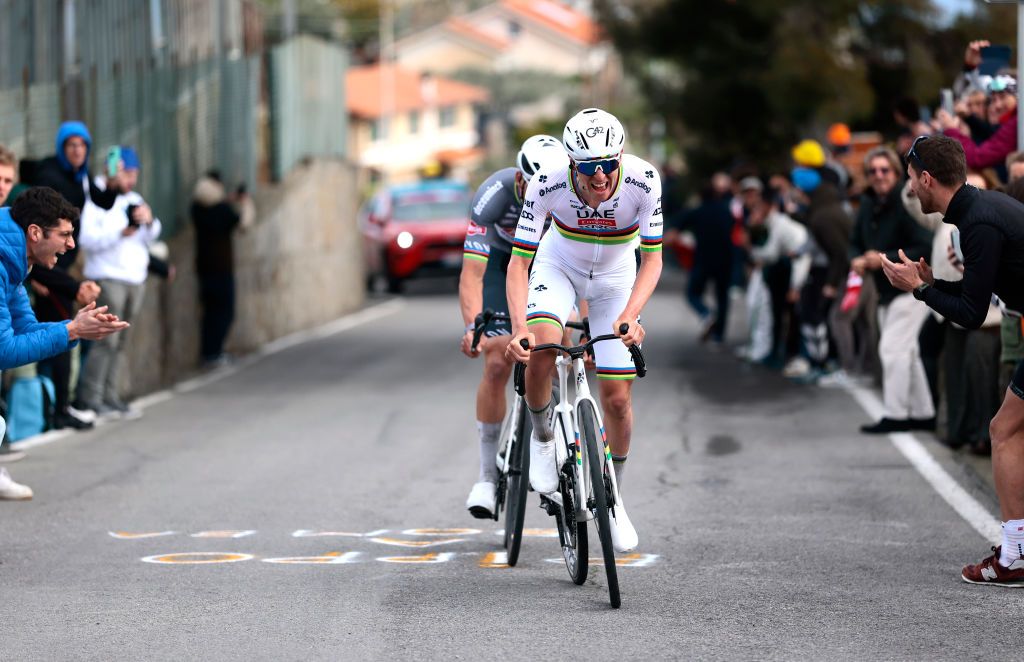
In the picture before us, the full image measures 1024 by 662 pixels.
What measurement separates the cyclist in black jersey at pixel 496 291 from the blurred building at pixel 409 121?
9417 cm

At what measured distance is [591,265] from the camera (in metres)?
7.86

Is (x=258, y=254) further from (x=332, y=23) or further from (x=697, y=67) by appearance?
(x=332, y=23)

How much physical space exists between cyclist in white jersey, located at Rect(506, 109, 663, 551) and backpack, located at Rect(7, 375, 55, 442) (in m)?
5.29

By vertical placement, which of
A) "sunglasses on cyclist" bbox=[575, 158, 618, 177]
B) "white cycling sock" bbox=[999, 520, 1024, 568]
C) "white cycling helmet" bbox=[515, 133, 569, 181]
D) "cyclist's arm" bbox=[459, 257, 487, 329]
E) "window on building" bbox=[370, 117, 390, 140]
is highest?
"window on building" bbox=[370, 117, 390, 140]

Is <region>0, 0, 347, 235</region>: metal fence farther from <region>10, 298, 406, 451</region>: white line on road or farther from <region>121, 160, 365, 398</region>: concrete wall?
<region>10, 298, 406, 451</region>: white line on road

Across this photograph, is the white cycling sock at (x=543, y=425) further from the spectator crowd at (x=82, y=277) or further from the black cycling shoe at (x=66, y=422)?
the black cycling shoe at (x=66, y=422)

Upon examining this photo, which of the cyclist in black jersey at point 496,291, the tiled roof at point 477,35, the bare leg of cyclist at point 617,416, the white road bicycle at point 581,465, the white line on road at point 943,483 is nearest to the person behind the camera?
the white road bicycle at point 581,465

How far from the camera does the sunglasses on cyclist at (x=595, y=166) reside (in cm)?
725

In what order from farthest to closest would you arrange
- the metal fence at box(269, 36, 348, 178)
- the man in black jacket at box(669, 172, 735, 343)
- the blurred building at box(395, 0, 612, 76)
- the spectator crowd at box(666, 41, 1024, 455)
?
1. the blurred building at box(395, 0, 612, 76)
2. the metal fence at box(269, 36, 348, 178)
3. the man in black jacket at box(669, 172, 735, 343)
4. the spectator crowd at box(666, 41, 1024, 455)

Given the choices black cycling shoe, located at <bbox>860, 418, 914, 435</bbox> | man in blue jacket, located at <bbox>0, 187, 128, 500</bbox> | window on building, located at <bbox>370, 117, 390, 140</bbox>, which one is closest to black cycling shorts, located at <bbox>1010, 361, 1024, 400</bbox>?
man in blue jacket, located at <bbox>0, 187, 128, 500</bbox>

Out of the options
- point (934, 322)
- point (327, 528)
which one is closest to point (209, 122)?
point (934, 322)

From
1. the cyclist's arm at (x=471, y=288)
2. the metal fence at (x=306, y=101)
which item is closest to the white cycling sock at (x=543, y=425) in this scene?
the cyclist's arm at (x=471, y=288)

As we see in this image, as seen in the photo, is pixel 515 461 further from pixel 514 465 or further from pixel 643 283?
pixel 643 283

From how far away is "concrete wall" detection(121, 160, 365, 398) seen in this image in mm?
16844
